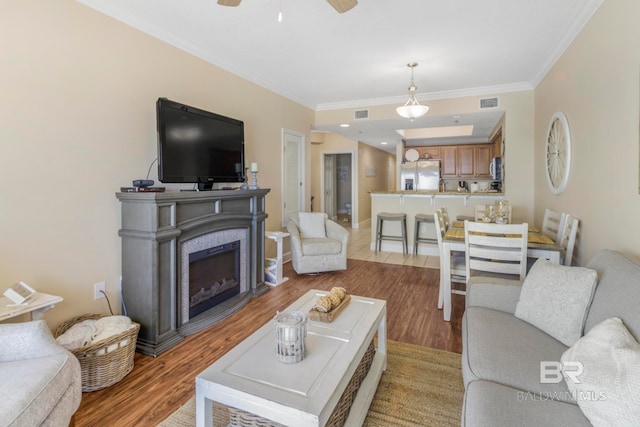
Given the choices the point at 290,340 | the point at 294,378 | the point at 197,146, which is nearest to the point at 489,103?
the point at 197,146

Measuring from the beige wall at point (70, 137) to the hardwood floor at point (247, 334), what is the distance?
2.40 ft

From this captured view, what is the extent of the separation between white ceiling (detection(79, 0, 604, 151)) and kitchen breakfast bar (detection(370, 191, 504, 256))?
5.56 ft

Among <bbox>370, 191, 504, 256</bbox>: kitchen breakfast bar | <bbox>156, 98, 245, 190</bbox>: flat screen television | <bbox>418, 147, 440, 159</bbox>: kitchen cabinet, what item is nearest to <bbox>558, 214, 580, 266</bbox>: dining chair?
<bbox>370, 191, 504, 256</bbox>: kitchen breakfast bar

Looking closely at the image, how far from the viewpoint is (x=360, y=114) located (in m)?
5.34

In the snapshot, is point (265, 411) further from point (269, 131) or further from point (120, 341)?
point (269, 131)

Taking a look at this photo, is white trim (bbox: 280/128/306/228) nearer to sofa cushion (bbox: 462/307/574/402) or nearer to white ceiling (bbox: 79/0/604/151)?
white ceiling (bbox: 79/0/604/151)

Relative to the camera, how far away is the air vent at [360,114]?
5.30 meters

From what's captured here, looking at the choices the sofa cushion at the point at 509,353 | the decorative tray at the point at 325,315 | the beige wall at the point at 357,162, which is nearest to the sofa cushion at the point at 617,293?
the sofa cushion at the point at 509,353

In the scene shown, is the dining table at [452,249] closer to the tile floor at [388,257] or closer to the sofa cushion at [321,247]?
the sofa cushion at [321,247]

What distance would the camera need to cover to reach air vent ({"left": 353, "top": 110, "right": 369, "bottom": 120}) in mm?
5297

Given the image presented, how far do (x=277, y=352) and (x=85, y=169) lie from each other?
1.98 m

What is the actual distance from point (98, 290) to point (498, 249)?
3.11 meters

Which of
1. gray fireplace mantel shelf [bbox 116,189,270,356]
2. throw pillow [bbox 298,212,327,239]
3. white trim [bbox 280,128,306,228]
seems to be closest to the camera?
gray fireplace mantel shelf [bbox 116,189,270,356]

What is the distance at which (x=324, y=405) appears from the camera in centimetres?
114
